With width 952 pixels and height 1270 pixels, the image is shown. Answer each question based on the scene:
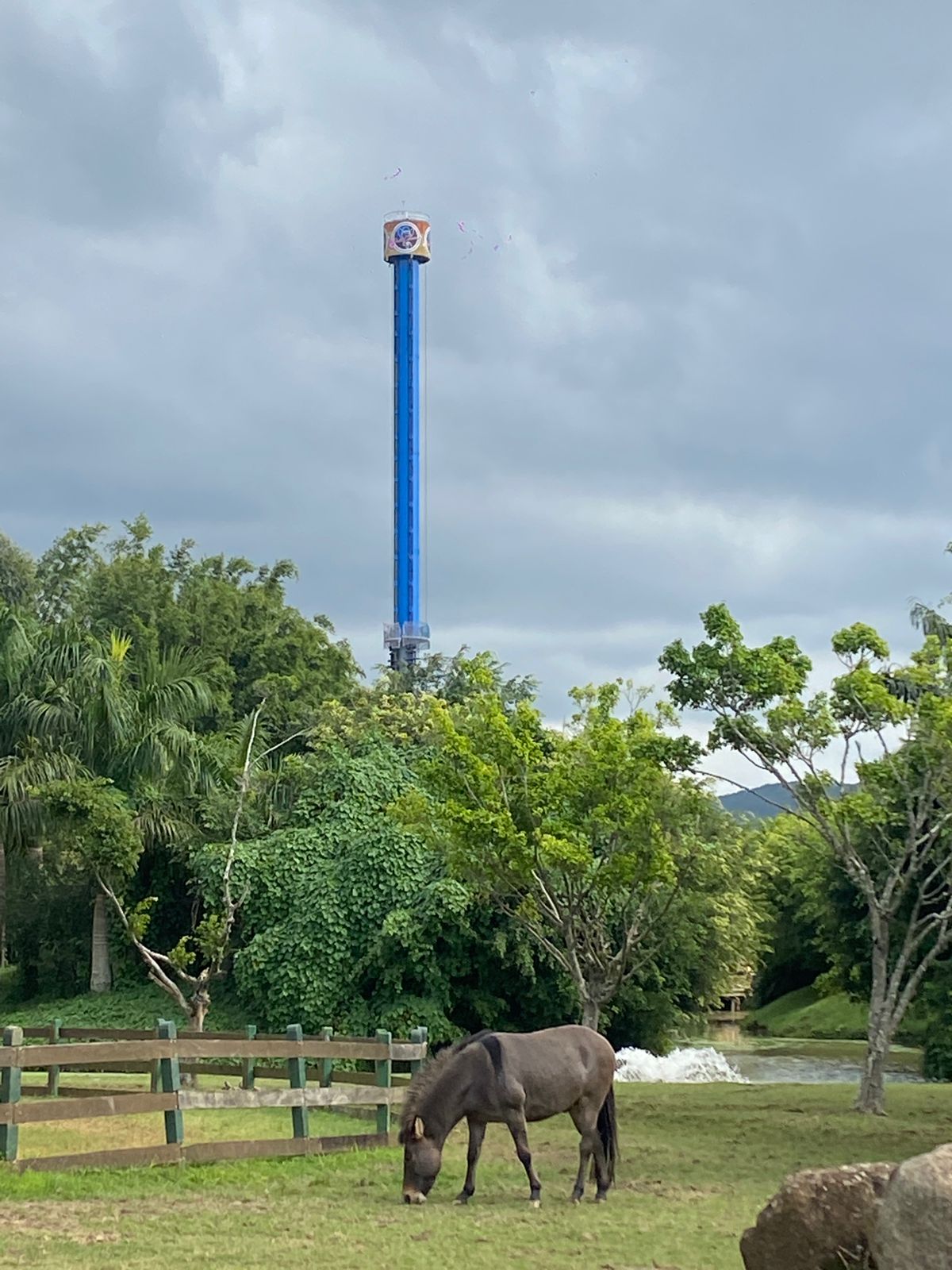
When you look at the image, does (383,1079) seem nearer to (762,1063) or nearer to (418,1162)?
(418,1162)

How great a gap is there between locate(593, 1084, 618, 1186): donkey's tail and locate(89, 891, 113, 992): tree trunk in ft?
71.1

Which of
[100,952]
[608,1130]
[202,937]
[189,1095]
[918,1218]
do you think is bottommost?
[608,1130]

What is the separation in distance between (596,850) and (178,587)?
32430 millimetres

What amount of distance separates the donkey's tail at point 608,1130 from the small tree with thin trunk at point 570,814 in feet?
24.9

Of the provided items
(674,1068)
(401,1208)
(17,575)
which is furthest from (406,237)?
(401,1208)

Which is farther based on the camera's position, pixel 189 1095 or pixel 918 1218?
pixel 189 1095

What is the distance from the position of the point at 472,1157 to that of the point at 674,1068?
734 inches

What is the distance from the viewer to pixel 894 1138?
15742mm

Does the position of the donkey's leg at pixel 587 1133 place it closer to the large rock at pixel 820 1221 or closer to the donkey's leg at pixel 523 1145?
the donkey's leg at pixel 523 1145

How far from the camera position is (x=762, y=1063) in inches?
1352

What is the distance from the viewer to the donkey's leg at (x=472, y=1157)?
35.6ft

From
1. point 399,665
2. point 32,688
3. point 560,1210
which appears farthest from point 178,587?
point 560,1210

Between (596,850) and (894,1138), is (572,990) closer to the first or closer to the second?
(596,850)

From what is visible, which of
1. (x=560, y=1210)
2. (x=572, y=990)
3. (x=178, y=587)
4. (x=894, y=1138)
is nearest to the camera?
(x=560, y=1210)
